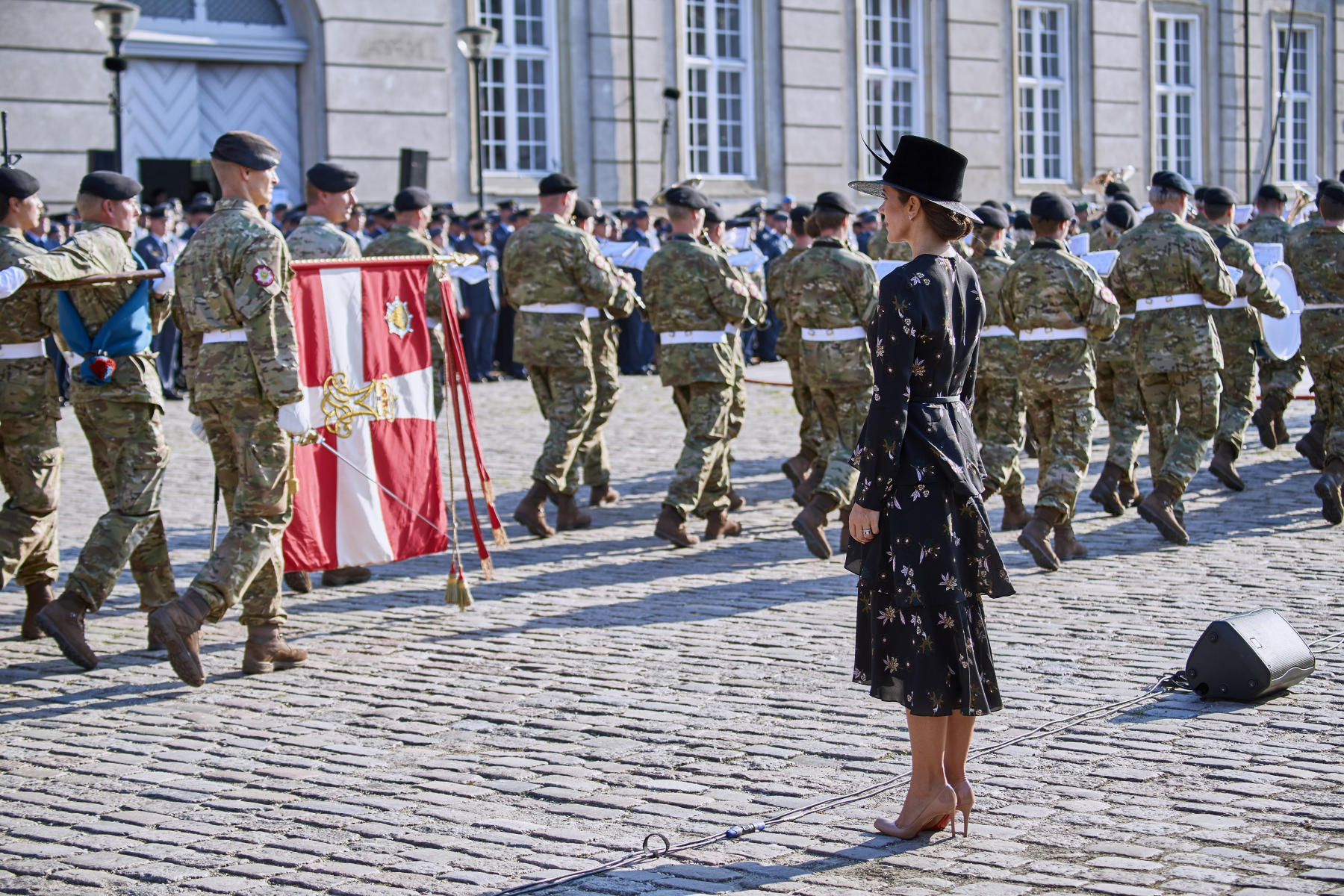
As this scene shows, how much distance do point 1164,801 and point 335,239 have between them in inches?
230

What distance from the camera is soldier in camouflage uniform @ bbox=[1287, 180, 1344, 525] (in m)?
10.7

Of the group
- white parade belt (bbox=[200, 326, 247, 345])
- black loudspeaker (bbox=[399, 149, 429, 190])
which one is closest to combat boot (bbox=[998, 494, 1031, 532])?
white parade belt (bbox=[200, 326, 247, 345])

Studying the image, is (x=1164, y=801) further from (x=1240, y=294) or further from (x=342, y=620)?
(x=1240, y=294)

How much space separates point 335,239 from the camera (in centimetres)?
928

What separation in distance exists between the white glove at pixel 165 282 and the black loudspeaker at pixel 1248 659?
179 inches

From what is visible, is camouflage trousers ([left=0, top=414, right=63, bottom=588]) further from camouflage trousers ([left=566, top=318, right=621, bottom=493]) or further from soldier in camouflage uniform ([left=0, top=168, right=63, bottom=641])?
camouflage trousers ([left=566, top=318, right=621, bottom=493])

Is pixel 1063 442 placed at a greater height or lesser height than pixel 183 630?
greater

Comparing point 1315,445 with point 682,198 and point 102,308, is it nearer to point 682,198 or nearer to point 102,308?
point 682,198

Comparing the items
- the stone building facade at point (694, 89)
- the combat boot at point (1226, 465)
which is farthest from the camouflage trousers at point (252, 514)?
the stone building facade at point (694, 89)

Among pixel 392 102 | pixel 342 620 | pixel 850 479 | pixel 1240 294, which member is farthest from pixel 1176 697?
pixel 392 102

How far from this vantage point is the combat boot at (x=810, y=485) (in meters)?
10.8

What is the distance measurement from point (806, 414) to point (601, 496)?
4.97 ft

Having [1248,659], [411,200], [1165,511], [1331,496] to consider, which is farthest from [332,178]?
[1331,496]

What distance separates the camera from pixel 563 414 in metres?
10.5
